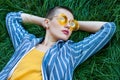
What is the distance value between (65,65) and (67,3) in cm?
71

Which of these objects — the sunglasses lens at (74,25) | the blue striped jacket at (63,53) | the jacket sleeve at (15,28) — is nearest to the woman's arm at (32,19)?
the jacket sleeve at (15,28)

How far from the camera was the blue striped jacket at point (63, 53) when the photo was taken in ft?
10.4

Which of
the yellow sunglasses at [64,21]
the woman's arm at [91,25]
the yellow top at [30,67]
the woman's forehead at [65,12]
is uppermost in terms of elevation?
the woman's forehead at [65,12]

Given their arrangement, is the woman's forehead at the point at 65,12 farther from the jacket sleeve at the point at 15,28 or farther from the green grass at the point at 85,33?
the jacket sleeve at the point at 15,28

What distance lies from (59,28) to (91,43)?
289 millimetres

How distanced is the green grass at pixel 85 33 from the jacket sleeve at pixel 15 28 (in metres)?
0.09

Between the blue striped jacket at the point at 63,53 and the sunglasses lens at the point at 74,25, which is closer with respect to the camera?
the blue striped jacket at the point at 63,53

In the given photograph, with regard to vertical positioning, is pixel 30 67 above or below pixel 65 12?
below

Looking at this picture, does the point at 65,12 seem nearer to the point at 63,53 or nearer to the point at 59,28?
the point at 59,28

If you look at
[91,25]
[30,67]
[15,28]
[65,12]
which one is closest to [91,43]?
[91,25]

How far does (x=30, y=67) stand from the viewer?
312cm

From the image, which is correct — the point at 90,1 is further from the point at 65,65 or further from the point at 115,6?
the point at 65,65

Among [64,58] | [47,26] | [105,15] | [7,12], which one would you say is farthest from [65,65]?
[7,12]

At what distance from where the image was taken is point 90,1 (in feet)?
12.0
